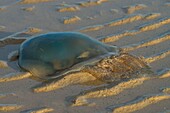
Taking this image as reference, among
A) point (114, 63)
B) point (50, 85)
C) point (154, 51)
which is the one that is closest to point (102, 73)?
point (114, 63)

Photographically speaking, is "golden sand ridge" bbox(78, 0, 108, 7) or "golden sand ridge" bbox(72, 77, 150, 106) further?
"golden sand ridge" bbox(78, 0, 108, 7)

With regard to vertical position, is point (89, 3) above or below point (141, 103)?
above

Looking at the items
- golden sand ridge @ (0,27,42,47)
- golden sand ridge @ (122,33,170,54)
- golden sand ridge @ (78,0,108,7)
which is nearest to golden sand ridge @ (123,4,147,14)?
Result: golden sand ridge @ (78,0,108,7)

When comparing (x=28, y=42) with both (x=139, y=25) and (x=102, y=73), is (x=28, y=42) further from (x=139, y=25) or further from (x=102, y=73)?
(x=139, y=25)

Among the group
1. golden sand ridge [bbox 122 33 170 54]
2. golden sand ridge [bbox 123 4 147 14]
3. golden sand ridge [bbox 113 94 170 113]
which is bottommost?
golden sand ridge [bbox 113 94 170 113]

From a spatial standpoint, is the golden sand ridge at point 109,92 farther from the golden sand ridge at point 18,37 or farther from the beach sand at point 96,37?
the golden sand ridge at point 18,37

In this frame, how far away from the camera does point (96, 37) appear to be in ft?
15.8

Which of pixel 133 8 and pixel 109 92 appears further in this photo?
pixel 133 8

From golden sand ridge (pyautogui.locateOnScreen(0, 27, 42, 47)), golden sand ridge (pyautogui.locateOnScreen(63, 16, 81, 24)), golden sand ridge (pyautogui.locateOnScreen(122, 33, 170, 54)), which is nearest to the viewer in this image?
golden sand ridge (pyautogui.locateOnScreen(122, 33, 170, 54))

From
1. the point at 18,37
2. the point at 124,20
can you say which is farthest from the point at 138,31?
the point at 18,37

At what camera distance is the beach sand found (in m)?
3.60

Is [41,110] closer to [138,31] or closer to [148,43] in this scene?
[148,43]

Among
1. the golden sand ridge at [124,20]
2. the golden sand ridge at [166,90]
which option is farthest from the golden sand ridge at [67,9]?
the golden sand ridge at [166,90]

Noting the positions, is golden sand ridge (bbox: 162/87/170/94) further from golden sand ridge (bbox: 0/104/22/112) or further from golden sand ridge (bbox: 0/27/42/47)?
golden sand ridge (bbox: 0/27/42/47)
